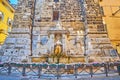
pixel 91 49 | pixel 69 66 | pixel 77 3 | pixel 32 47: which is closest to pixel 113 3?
pixel 77 3

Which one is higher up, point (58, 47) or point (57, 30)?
point (57, 30)

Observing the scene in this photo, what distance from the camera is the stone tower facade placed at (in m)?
11.7

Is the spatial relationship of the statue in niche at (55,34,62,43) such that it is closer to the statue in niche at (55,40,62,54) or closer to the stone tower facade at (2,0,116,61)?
the stone tower facade at (2,0,116,61)

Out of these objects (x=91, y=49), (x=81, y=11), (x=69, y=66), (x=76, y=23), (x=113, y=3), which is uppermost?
(x=113, y=3)

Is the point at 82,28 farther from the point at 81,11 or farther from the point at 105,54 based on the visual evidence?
the point at 105,54

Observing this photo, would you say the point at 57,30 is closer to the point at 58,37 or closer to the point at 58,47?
the point at 58,37

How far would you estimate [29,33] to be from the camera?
40.2 ft

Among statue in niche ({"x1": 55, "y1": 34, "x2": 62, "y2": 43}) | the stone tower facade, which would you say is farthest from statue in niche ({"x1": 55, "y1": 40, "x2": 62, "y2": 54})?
statue in niche ({"x1": 55, "y1": 34, "x2": 62, "y2": 43})

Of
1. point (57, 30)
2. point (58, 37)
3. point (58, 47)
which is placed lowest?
point (58, 47)

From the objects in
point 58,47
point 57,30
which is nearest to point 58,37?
point 57,30

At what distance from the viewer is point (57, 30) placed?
12180mm

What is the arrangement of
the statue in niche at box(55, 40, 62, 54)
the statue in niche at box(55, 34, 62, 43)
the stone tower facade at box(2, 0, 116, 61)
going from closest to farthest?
the statue in niche at box(55, 40, 62, 54), the stone tower facade at box(2, 0, 116, 61), the statue in niche at box(55, 34, 62, 43)

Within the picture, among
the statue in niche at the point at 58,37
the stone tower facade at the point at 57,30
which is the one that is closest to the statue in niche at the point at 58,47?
the stone tower facade at the point at 57,30

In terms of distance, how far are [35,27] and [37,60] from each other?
7.38 ft
